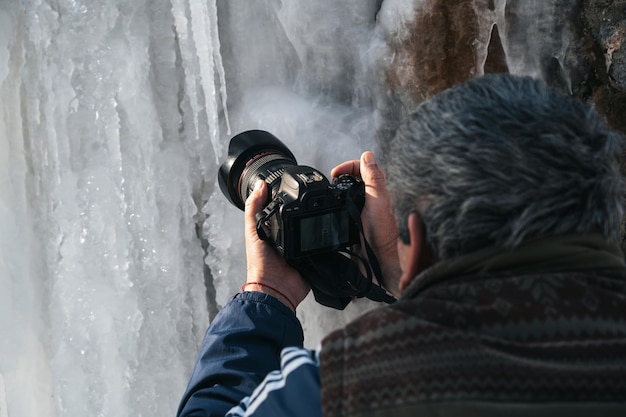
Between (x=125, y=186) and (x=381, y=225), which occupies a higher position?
(x=381, y=225)

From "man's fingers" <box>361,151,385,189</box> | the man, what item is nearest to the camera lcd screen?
"man's fingers" <box>361,151,385,189</box>

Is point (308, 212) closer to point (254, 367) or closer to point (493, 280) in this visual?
point (254, 367)

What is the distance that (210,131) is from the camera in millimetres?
1725

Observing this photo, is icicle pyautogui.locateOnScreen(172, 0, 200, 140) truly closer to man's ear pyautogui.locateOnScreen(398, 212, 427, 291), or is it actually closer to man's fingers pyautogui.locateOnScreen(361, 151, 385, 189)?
man's fingers pyautogui.locateOnScreen(361, 151, 385, 189)

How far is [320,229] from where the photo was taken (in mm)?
969

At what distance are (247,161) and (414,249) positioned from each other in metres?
0.57

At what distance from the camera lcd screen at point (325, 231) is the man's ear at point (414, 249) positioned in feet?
0.98

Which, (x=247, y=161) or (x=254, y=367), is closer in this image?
(x=254, y=367)

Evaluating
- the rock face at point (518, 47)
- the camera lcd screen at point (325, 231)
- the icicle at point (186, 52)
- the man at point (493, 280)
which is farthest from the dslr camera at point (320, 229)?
the icicle at point (186, 52)

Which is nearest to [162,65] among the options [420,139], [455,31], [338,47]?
[338,47]

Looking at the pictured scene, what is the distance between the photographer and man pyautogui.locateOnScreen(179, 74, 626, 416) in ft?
1.76

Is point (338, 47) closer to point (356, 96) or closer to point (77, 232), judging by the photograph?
point (356, 96)

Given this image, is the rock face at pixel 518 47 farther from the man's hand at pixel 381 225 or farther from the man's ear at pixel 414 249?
the man's ear at pixel 414 249

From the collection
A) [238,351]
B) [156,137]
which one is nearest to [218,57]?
[156,137]
